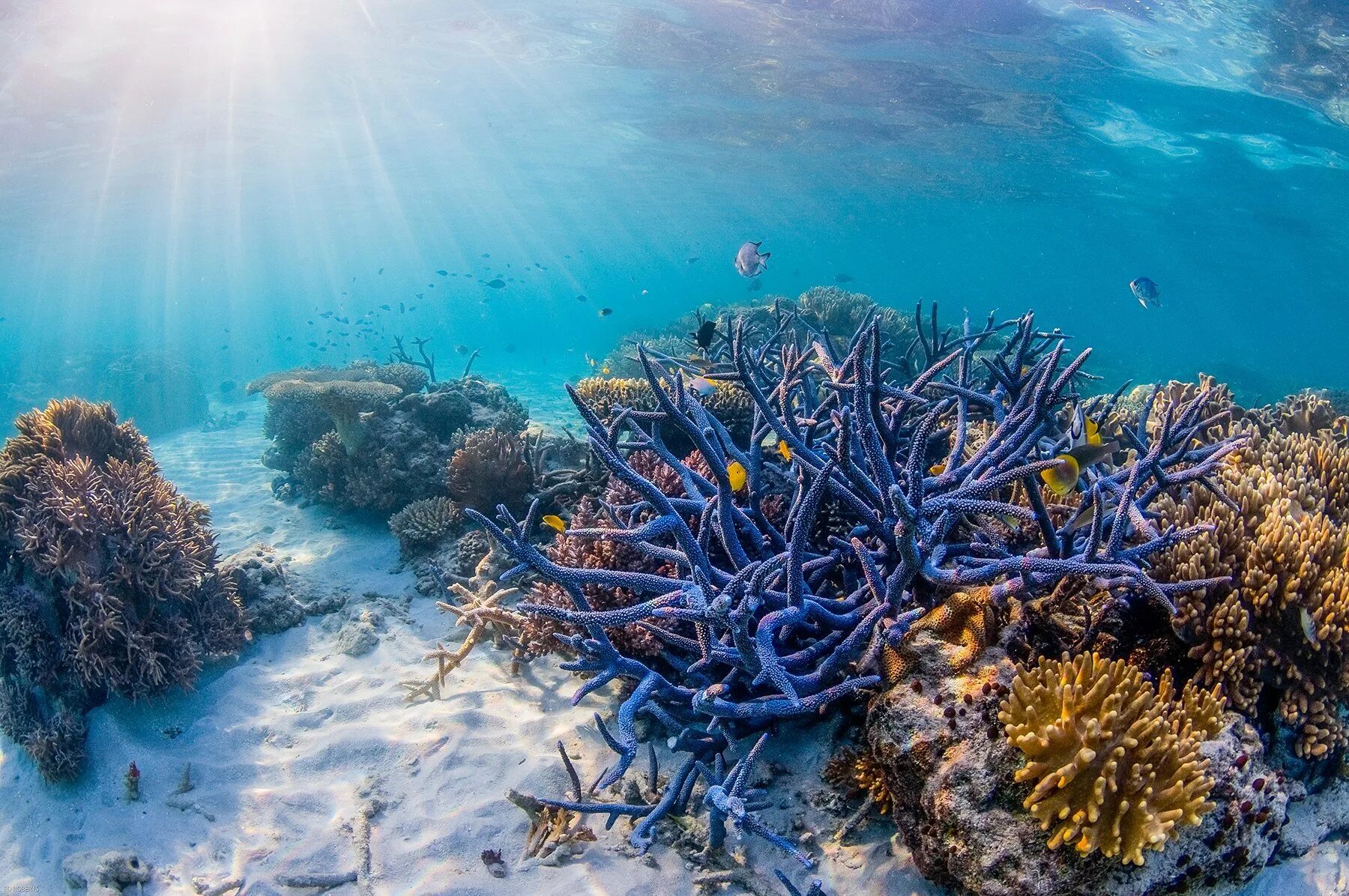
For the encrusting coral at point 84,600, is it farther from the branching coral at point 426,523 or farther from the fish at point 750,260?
the fish at point 750,260

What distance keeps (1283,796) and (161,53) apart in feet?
88.1

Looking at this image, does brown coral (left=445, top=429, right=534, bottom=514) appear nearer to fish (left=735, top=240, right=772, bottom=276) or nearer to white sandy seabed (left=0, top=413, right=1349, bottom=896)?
white sandy seabed (left=0, top=413, right=1349, bottom=896)

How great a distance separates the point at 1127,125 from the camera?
2397 cm

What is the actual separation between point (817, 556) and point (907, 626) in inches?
30.8

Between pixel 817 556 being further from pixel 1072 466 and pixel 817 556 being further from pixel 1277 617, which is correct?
pixel 1277 617

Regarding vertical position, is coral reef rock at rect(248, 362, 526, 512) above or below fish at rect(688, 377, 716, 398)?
below

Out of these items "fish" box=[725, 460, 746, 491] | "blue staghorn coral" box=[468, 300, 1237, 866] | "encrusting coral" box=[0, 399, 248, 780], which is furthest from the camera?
"encrusting coral" box=[0, 399, 248, 780]

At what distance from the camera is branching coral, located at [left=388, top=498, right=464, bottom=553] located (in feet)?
22.1

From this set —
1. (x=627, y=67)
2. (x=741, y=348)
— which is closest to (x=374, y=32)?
(x=627, y=67)

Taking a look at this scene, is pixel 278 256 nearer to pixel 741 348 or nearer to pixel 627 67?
pixel 627 67

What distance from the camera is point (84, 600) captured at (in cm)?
457

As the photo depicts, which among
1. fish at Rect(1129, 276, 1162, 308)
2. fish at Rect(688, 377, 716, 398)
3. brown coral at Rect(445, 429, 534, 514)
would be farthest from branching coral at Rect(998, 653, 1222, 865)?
fish at Rect(1129, 276, 1162, 308)

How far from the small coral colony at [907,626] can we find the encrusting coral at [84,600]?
0.02m

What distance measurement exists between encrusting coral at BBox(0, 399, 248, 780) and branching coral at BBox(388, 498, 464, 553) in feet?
5.89
